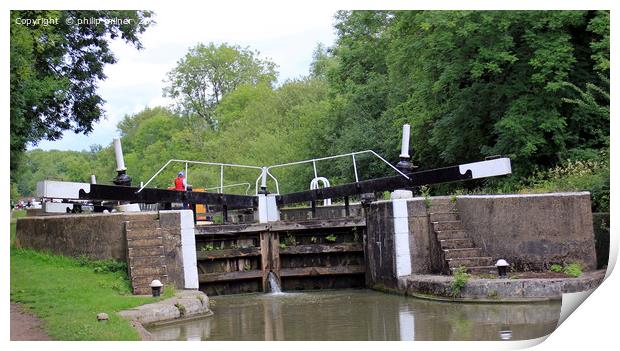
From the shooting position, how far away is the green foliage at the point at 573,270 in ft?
31.5

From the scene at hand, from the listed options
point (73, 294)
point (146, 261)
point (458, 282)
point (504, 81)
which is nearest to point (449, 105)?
point (504, 81)

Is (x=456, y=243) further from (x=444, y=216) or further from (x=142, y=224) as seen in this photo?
(x=142, y=224)

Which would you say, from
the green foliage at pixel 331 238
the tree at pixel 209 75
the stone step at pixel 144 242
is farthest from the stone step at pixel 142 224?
the tree at pixel 209 75

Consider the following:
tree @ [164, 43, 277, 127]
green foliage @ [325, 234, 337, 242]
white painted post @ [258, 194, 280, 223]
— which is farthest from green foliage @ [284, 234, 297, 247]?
tree @ [164, 43, 277, 127]

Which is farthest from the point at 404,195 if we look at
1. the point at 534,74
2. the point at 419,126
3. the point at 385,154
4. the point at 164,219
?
the point at 385,154

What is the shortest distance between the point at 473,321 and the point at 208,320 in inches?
111

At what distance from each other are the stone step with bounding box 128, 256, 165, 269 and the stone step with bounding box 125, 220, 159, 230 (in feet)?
1.53

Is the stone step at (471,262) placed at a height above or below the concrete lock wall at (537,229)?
below

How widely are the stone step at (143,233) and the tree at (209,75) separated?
24.1 meters

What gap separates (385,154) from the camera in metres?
24.9

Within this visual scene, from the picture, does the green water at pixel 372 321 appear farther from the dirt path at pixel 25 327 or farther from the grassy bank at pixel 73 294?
the dirt path at pixel 25 327

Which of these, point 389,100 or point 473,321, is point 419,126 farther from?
point 473,321

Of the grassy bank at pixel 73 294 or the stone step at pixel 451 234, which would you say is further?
the stone step at pixel 451 234

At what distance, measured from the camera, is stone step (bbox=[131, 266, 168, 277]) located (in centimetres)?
1023
